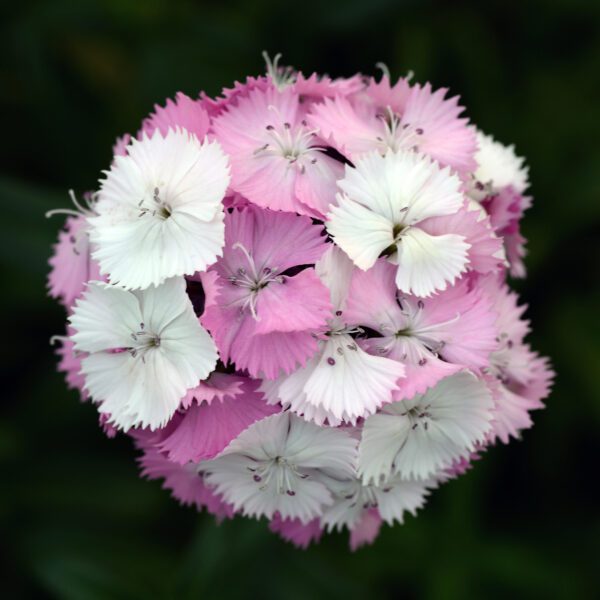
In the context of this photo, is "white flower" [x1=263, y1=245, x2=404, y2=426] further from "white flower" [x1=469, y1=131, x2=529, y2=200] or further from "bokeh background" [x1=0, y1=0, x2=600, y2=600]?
"bokeh background" [x1=0, y1=0, x2=600, y2=600]

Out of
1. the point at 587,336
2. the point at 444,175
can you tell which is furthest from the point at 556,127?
the point at 444,175

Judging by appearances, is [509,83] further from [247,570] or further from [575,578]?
[247,570]

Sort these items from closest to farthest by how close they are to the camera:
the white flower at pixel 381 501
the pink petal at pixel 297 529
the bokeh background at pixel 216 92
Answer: the white flower at pixel 381 501
the pink petal at pixel 297 529
the bokeh background at pixel 216 92

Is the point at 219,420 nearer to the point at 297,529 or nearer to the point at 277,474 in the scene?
the point at 277,474

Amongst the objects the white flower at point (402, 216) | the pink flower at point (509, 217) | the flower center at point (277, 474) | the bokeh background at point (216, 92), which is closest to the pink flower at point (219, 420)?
the flower center at point (277, 474)

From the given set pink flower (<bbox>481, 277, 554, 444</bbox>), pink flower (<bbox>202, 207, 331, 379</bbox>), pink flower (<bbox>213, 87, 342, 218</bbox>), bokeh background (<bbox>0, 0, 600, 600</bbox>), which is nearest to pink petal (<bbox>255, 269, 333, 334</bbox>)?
pink flower (<bbox>202, 207, 331, 379</bbox>)

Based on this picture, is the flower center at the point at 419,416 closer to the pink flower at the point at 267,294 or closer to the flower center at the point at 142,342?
the pink flower at the point at 267,294
